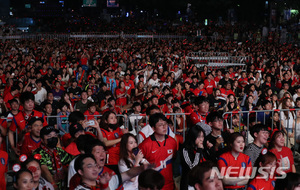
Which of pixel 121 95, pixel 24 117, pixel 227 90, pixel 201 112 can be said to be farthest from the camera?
pixel 227 90

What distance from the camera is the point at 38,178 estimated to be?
5332mm

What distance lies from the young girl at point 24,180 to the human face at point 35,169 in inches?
11.7

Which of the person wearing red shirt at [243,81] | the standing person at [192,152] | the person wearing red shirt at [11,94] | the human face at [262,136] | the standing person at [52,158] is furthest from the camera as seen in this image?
the person wearing red shirt at [243,81]

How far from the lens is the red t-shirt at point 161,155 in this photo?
5.94 meters

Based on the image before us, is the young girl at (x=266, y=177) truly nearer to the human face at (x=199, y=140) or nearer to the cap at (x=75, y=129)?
the human face at (x=199, y=140)

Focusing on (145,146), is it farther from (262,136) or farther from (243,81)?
(243,81)

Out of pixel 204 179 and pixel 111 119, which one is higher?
pixel 111 119

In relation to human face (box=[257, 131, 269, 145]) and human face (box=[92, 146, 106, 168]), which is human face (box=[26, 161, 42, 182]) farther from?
human face (box=[257, 131, 269, 145])

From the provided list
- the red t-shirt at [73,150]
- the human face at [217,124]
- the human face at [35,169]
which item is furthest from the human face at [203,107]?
the human face at [35,169]

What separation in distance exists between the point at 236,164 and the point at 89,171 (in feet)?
6.78

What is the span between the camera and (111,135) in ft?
23.1

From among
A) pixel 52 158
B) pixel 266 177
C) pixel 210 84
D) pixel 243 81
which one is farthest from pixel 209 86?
pixel 52 158

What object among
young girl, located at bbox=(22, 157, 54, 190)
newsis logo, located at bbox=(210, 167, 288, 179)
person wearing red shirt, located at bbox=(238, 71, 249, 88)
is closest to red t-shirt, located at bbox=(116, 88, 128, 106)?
person wearing red shirt, located at bbox=(238, 71, 249, 88)

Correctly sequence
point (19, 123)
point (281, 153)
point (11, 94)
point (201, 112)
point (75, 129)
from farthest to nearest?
point (11, 94) < point (201, 112) < point (19, 123) < point (75, 129) < point (281, 153)
